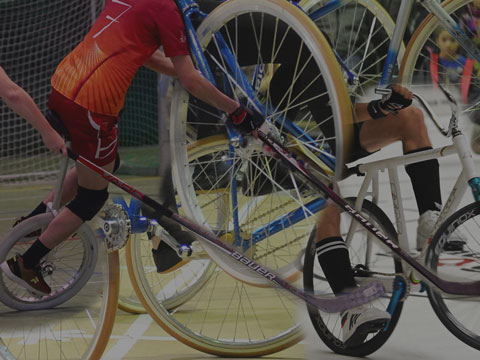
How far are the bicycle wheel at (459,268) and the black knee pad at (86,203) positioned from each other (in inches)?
39.1

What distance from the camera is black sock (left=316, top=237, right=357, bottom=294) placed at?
2594 mm

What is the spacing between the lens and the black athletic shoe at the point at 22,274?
9.29 ft

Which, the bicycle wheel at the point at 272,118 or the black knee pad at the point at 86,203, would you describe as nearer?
the bicycle wheel at the point at 272,118

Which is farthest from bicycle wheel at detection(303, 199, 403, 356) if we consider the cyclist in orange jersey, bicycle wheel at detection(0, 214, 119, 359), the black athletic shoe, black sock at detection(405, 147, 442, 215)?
the black athletic shoe

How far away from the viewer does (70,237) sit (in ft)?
9.23

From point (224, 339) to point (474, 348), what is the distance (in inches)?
34.6

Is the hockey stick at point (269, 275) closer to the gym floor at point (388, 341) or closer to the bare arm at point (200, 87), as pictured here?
the gym floor at point (388, 341)

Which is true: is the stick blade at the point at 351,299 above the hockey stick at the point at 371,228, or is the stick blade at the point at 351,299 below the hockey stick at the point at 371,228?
below

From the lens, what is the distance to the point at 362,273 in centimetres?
270

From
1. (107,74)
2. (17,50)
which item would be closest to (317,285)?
(107,74)

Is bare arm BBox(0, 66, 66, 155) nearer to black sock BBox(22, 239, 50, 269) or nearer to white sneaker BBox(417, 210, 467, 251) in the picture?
black sock BBox(22, 239, 50, 269)

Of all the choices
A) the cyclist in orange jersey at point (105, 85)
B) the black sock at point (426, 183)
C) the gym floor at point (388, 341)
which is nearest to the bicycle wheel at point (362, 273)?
the gym floor at point (388, 341)

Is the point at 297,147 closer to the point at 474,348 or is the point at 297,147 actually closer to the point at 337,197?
the point at 337,197

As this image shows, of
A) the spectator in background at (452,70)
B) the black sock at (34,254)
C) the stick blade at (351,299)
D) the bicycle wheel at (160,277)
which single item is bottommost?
the bicycle wheel at (160,277)
